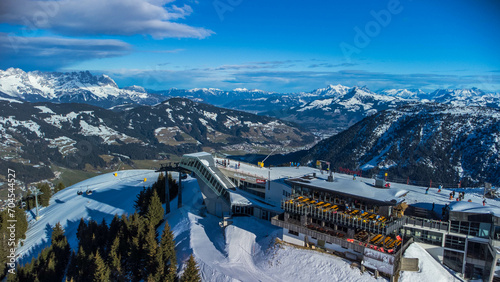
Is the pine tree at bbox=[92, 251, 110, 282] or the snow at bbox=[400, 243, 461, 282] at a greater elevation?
the snow at bbox=[400, 243, 461, 282]

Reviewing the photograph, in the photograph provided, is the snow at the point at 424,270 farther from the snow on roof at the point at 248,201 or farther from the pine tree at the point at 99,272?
the pine tree at the point at 99,272

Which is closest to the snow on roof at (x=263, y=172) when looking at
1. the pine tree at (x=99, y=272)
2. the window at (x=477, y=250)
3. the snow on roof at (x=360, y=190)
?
the snow on roof at (x=360, y=190)

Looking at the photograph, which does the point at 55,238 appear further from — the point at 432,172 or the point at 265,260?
the point at 432,172

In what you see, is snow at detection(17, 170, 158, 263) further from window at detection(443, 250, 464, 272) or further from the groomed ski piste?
window at detection(443, 250, 464, 272)

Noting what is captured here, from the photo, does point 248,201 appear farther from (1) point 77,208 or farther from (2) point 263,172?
(1) point 77,208

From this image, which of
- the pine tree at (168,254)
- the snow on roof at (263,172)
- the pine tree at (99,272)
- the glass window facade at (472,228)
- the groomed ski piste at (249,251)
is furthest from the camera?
the snow on roof at (263,172)

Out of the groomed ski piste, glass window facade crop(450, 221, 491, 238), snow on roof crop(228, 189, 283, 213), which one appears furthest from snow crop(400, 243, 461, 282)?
snow on roof crop(228, 189, 283, 213)

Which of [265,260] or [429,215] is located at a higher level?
[429,215]

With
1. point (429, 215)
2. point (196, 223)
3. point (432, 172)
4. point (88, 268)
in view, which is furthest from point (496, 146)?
point (88, 268)
